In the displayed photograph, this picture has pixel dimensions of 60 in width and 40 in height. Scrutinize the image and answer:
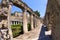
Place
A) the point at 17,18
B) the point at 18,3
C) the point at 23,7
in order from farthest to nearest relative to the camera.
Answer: the point at 17,18 → the point at 23,7 → the point at 18,3

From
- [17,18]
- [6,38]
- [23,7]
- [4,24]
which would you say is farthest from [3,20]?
[17,18]

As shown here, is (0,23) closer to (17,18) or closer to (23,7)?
(23,7)

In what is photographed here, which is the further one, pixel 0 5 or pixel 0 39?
pixel 0 5

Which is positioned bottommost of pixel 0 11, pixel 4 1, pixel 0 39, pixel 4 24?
pixel 0 39

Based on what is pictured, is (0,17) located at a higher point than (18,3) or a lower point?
lower

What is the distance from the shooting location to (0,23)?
7410 mm

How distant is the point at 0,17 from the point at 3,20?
0.65 feet

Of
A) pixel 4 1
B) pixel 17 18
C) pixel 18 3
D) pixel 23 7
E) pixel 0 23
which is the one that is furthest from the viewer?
pixel 17 18

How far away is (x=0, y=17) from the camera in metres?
7.62

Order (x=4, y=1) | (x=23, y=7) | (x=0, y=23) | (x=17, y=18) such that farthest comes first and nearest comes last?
(x=17, y=18), (x=23, y=7), (x=4, y=1), (x=0, y=23)

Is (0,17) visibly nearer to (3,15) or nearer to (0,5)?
(3,15)

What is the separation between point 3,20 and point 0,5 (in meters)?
0.86

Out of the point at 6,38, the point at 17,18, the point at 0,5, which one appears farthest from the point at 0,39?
the point at 17,18

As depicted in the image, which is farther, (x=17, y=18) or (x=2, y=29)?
(x=17, y=18)
